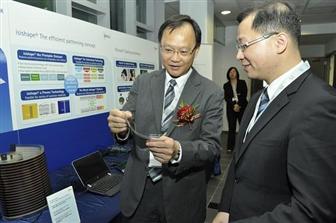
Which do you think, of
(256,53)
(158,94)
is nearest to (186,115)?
(158,94)

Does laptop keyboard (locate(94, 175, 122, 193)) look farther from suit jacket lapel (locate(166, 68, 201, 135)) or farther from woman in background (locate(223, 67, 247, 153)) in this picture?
woman in background (locate(223, 67, 247, 153))

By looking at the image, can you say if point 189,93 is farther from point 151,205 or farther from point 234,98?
point 234,98

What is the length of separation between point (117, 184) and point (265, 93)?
53.1 inches

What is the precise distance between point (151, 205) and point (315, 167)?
803 mm

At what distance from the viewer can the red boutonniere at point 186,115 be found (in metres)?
1.28

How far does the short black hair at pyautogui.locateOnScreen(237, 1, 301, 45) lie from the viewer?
94 centimetres

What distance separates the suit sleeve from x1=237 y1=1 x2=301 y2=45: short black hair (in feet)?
0.93

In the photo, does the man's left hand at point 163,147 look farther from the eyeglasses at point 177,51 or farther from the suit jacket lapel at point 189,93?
the eyeglasses at point 177,51

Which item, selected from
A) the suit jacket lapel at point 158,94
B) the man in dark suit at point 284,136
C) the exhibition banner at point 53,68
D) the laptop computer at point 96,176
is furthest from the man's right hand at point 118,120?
the exhibition banner at point 53,68

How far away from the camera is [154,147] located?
1.10 meters

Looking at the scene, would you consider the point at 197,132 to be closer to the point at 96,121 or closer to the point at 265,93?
the point at 265,93

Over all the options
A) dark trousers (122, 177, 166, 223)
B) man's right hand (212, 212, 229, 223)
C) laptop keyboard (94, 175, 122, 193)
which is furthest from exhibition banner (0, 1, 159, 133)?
man's right hand (212, 212, 229, 223)

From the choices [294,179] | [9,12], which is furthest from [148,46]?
[294,179]

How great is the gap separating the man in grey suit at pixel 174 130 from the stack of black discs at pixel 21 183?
50 centimetres
